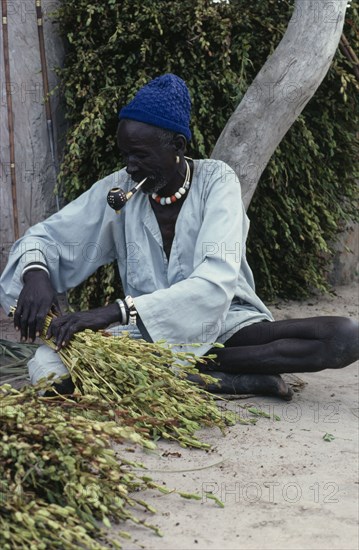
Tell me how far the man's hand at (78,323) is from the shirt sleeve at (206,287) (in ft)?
0.51

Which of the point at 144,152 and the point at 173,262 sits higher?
the point at 144,152

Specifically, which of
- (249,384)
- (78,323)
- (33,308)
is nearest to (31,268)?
(33,308)

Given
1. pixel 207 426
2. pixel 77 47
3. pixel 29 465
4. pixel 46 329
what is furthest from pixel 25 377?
pixel 77 47

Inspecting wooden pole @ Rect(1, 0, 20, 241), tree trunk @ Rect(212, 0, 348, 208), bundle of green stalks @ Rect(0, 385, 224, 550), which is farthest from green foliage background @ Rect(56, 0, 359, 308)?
bundle of green stalks @ Rect(0, 385, 224, 550)

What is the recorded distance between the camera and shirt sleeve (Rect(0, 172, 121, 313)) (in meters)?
4.41

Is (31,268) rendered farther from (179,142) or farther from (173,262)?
(179,142)

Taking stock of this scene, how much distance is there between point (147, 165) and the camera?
419cm

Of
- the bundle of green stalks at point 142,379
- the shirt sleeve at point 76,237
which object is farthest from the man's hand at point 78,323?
the shirt sleeve at point 76,237

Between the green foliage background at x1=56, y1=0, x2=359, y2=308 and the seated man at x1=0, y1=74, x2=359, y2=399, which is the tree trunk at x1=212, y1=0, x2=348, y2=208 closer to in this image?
the green foliage background at x1=56, y1=0, x2=359, y2=308

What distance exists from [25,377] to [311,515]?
6.44 ft

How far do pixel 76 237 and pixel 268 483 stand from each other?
1598 mm

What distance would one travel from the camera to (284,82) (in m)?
5.34

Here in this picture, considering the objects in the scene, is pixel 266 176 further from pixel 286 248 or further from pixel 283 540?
pixel 283 540

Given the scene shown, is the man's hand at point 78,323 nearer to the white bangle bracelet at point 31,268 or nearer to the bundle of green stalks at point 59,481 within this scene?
the white bangle bracelet at point 31,268
